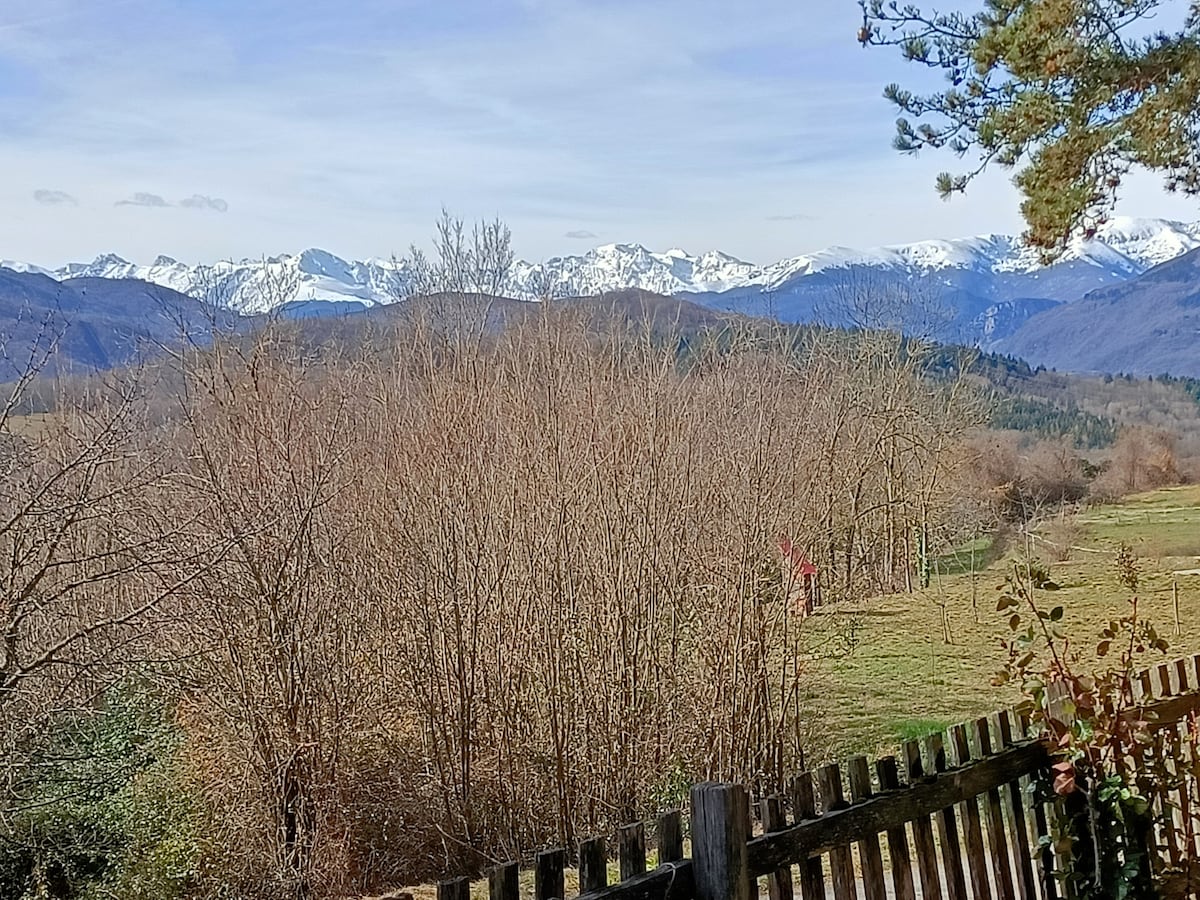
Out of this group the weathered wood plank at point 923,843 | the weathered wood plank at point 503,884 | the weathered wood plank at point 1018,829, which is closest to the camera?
the weathered wood plank at point 503,884

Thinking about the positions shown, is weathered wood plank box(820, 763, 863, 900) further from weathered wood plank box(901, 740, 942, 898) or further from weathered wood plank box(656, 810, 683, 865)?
weathered wood plank box(656, 810, 683, 865)

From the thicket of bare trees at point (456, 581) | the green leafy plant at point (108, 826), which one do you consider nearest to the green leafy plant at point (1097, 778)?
the thicket of bare trees at point (456, 581)

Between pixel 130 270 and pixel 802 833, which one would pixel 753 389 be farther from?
pixel 130 270

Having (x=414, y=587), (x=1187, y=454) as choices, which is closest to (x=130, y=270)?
(x=1187, y=454)

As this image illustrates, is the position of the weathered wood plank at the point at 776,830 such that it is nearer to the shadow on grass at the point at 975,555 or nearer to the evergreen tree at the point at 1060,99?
the evergreen tree at the point at 1060,99

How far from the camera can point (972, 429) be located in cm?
1689

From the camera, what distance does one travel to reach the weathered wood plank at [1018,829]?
94.0 inches

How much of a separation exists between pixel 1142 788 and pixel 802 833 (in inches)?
40.7

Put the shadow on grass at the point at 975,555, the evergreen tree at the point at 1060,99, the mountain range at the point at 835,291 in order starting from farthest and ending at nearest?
the shadow on grass at the point at 975,555 < the mountain range at the point at 835,291 < the evergreen tree at the point at 1060,99

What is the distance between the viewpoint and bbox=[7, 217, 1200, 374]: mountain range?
22.4ft

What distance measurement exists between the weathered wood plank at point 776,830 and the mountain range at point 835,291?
384 cm

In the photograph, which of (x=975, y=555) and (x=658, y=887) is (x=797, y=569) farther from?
(x=975, y=555)

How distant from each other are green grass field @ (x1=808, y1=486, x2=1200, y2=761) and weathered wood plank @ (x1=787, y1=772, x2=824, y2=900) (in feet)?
11.6

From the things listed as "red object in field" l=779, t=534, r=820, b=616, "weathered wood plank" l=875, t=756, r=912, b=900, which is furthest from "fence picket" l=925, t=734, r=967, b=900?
"red object in field" l=779, t=534, r=820, b=616
